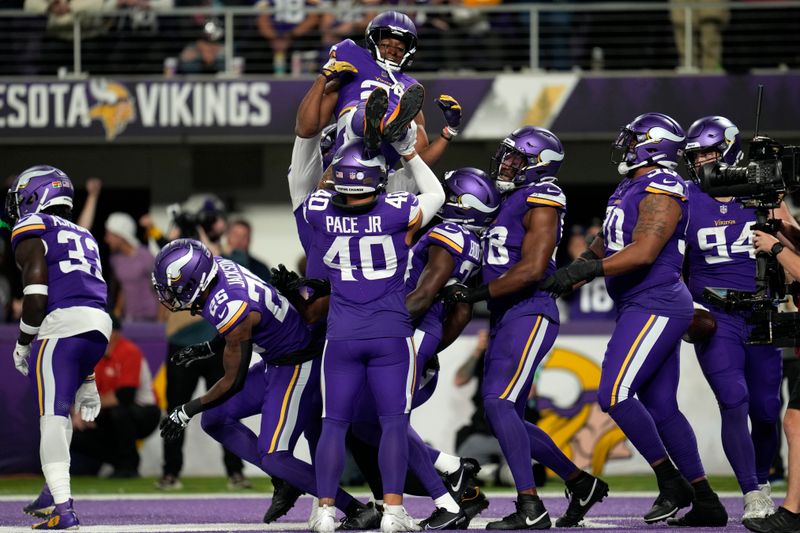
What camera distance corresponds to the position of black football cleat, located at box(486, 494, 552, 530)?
727 centimetres

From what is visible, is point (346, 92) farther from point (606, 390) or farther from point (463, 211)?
point (606, 390)

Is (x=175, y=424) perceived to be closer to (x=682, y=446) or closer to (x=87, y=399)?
(x=87, y=399)

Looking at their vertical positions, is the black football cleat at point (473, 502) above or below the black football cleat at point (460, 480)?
below

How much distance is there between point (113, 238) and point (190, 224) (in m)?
2.03

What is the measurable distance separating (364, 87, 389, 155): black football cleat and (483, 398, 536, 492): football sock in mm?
1478

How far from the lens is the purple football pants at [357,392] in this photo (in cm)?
702

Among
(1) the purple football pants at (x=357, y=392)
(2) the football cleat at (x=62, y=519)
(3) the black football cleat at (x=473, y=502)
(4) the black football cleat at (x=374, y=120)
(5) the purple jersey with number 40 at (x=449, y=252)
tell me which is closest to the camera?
(1) the purple football pants at (x=357, y=392)

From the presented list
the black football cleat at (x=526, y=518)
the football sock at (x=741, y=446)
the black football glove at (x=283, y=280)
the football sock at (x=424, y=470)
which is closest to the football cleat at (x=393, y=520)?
the football sock at (x=424, y=470)

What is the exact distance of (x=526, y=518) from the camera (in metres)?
7.28

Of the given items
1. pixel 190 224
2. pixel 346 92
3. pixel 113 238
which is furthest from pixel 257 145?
pixel 346 92

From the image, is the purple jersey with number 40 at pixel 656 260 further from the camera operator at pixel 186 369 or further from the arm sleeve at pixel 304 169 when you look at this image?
the camera operator at pixel 186 369

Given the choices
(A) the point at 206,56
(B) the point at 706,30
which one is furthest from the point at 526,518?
(B) the point at 706,30

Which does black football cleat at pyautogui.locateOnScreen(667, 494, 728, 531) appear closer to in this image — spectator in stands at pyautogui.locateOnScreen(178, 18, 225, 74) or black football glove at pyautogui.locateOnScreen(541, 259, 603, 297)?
black football glove at pyautogui.locateOnScreen(541, 259, 603, 297)

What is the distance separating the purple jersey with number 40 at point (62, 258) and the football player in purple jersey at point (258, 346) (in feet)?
1.84
